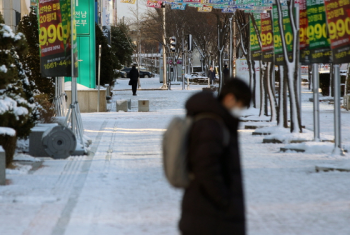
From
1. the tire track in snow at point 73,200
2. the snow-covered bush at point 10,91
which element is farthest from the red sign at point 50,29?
the snow-covered bush at point 10,91

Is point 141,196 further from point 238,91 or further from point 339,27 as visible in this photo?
point 238,91

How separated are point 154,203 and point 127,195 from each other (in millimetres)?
646

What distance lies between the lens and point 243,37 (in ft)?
95.2

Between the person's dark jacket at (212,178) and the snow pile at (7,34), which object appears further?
the snow pile at (7,34)

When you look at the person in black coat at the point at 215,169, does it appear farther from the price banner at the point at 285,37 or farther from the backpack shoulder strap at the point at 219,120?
the price banner at the point at 285,37

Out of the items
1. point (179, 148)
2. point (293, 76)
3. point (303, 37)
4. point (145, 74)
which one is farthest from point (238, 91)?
point (145, 74)

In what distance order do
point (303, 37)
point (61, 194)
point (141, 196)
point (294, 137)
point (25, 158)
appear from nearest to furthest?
1. point (141, 196)
2. point (61, 194)
3. point (25, 158)
4. point (294, 137)
5. point (303, 37)

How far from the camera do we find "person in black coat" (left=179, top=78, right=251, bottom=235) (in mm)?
3338

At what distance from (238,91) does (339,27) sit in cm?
723

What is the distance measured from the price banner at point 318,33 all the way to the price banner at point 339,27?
161 cm

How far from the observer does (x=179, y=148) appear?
135 inches

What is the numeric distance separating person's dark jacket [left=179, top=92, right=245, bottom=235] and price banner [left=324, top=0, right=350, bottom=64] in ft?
22.9

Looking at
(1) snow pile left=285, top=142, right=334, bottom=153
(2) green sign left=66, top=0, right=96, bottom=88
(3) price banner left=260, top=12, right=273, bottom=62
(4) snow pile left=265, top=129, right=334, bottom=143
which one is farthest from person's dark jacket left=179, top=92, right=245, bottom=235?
(2) green sign left=66, top=0, right=96, bottom=88

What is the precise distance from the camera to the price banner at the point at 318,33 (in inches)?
482
